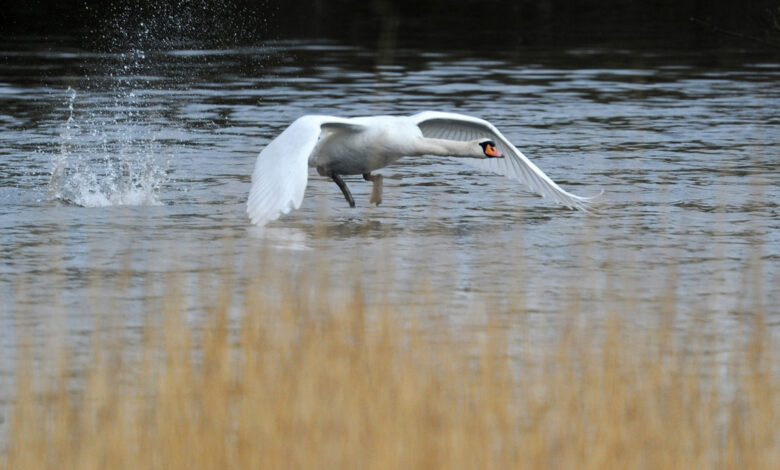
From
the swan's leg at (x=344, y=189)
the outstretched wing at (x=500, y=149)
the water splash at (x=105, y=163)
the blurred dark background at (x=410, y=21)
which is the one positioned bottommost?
the blurred dark background at (x=410, y=21)

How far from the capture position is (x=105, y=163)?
15125 mm

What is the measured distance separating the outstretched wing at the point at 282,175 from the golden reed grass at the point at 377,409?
3852 millimetres

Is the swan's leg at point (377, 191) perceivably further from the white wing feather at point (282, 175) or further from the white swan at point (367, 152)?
the white wing feather at point (282, 175)

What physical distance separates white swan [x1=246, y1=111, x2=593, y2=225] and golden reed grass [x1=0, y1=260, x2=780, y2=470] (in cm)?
401

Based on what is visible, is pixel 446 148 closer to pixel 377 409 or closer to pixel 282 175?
pixel 282 175

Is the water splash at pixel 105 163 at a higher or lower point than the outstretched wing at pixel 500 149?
lower

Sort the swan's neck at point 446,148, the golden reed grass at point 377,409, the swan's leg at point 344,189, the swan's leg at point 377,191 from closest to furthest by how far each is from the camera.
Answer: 1. the golden reed grass at point 377,409
2. the swan's neck at point 446,148
3. the swan's leg at point 377,191
4. the swan's leg at point 344,189

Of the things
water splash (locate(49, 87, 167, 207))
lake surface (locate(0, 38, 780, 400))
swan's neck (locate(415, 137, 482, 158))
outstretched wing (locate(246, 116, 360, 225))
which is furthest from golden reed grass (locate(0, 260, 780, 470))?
water splash (locate(49, 87, 167, 207))

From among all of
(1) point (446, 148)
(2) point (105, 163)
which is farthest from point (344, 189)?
(2) point (105, 163)

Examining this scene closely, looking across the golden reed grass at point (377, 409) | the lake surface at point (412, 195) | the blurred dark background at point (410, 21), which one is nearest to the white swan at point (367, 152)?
the lake surface at point (412, 195)

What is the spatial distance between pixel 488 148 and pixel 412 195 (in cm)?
117

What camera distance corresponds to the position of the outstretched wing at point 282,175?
10570 millimetres

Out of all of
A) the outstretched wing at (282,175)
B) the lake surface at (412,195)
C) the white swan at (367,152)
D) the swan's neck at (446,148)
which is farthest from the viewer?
the swan's neck at (446,148)

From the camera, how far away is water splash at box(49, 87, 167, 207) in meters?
12.7
